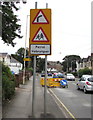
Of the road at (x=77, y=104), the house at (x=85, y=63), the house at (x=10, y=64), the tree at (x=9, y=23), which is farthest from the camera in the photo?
the house at (x=85, y=63)

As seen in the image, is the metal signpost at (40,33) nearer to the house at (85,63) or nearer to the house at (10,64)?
the house at (10,64)

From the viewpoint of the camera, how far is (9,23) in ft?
35.1

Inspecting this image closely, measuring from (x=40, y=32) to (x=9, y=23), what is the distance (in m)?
4.70

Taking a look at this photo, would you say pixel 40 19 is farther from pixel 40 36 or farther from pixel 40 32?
pixel 40 36

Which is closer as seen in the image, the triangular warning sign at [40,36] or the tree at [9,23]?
the triangular warning sign at [40,36]

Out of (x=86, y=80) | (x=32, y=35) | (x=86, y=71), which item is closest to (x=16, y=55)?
(x=86, y=71)

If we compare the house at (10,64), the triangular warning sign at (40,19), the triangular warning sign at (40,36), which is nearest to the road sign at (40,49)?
the triangular warning sign at (40,36)

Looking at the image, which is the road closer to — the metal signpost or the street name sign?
the metal signpost

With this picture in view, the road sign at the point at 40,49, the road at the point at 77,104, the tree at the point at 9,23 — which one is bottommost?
the road at the point at 77,104

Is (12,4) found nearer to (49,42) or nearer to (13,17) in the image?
(13,17)

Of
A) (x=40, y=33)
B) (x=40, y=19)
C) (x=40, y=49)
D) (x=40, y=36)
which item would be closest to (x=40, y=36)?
(x=40, y=36)

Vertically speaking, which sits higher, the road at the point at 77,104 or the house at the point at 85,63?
the house at the point at 85,63

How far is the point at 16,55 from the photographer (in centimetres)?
10188

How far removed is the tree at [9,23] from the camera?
9.93 m
